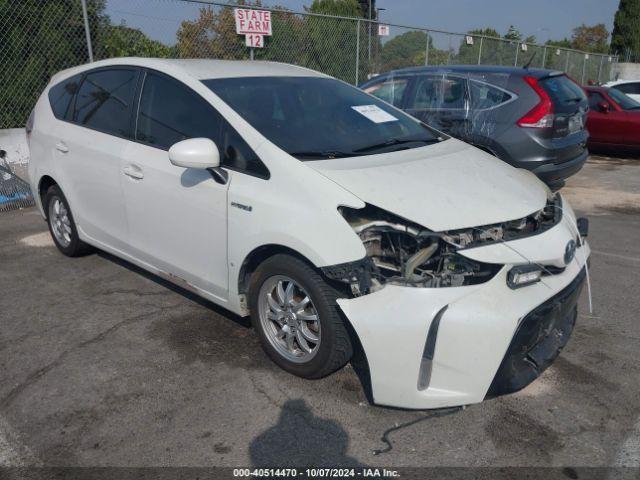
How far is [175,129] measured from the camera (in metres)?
3.53

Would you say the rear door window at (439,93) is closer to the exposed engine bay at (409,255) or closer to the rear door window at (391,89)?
the rear door window at (391,89)

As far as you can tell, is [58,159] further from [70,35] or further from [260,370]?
[70,35]

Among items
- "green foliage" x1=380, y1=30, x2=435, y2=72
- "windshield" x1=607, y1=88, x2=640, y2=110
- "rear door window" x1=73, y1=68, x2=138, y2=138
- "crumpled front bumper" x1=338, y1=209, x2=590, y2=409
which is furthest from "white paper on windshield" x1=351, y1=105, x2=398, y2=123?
"green foliage" x1=380, y1=30, x2=435, y2=72

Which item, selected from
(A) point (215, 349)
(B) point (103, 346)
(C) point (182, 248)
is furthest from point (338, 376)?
(B) point (103, 346)

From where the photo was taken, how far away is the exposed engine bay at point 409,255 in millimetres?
2625

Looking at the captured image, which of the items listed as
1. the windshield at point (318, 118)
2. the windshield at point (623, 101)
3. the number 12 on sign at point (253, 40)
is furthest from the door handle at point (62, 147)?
the windshield at point (623, 101)

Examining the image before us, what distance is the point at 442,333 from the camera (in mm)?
2479

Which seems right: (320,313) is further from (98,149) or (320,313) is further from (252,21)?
(252,21)

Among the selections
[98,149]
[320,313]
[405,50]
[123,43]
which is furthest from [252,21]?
[320,313]

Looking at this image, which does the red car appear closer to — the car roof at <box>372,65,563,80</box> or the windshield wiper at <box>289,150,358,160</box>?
the car roof at <box>372,65,563,80</box>

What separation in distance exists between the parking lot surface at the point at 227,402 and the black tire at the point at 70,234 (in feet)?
2.12

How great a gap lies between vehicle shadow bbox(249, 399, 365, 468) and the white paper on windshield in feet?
6.59

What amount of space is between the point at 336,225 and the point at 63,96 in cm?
322

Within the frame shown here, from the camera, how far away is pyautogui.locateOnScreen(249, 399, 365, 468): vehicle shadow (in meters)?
2.50
